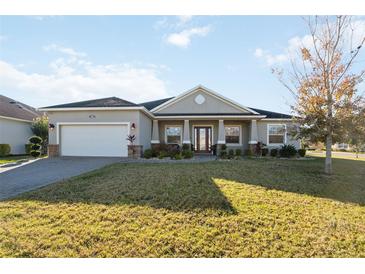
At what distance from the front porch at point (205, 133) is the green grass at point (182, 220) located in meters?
10.7

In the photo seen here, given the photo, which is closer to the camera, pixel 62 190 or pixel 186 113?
pixel 62 190

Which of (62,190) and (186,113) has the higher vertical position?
(186,113)

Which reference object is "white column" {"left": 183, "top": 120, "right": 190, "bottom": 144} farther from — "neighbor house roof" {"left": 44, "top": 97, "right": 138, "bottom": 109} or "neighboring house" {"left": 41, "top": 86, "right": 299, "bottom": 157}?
"neighbor house roof" {"left": 44, "top": 97, "right": 138, "bottom": 109}

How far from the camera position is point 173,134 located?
17.4 meters

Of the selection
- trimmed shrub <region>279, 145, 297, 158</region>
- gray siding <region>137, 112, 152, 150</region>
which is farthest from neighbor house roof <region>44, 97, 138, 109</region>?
trimmed shrub <region>279, 145, 297, 158</region>

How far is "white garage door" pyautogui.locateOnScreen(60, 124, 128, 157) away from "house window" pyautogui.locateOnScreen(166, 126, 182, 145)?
474 centimetres

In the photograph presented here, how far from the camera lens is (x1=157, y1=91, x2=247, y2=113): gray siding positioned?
1702cm

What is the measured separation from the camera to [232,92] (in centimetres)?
1894

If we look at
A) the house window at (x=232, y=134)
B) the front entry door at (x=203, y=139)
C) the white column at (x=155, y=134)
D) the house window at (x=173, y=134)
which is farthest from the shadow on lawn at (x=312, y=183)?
the house window at (x=173, y=134)

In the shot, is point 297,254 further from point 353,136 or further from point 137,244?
→ point 353,136

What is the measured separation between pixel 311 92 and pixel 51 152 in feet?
49.8

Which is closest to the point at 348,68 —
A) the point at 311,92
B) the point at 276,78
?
the point at 311,92

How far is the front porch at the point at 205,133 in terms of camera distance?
17.2 m

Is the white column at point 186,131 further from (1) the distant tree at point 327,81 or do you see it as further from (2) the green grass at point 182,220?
(2) the green grass at point 182,220
